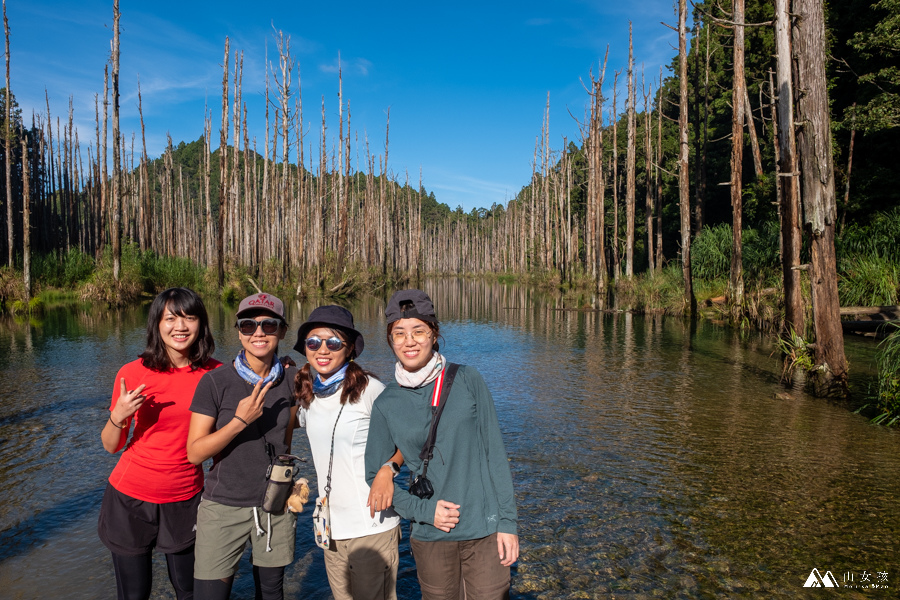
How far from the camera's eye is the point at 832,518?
443cm

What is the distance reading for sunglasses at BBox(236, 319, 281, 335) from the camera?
276 centimetres

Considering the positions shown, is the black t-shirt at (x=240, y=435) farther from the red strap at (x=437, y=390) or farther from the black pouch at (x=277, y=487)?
the red strap at (x=437, y=390)

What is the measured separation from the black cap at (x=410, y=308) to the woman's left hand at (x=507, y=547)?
92cm

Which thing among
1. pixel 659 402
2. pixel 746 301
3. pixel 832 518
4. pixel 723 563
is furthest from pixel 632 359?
pixel 723 563

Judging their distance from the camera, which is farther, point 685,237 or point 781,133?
point 685,237

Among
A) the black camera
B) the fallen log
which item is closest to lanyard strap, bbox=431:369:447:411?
the black camera

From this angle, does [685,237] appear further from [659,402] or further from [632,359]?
[659,402]

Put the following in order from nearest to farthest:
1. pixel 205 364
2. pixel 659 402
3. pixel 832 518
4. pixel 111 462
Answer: pixel 205 364
pixel 832 518
pixel 111 462
pixel 659 402

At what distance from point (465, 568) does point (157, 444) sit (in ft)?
5.13

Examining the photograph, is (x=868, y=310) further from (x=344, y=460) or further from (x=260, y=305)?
(x=260, y=305)

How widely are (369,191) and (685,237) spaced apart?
3227cm

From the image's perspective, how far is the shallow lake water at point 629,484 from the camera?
3.66 m
